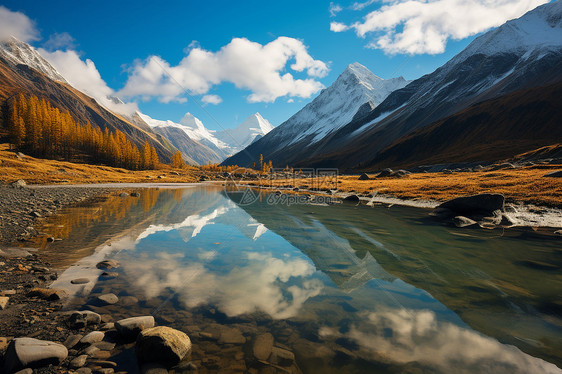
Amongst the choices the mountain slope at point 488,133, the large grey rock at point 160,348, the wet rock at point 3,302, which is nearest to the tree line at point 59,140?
the wet rock at point 3,302

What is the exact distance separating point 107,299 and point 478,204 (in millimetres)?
31490

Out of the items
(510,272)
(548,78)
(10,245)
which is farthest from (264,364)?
(548,78)

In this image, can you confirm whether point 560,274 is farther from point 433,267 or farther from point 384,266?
point 384,266

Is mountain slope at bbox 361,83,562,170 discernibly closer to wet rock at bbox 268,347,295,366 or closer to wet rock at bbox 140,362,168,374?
wet rock at bbox 268,347,295,366

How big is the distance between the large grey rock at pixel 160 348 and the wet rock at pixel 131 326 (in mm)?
725

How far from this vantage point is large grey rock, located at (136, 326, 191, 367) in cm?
603

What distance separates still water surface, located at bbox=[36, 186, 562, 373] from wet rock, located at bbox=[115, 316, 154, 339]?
72cm

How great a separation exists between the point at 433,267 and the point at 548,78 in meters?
227

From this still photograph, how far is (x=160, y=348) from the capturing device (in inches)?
238

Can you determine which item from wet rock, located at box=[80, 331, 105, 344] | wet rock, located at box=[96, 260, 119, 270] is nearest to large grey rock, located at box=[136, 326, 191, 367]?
wet rock, located at box=[80, 331, 105, 344]

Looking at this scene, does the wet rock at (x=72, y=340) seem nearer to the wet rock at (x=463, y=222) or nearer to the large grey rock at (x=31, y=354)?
the large grey rock at (x=31, y=354)

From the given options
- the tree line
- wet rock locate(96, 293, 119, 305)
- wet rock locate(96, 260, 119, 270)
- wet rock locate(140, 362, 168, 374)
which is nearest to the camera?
wet rock locate(140, 362, 168, 374)

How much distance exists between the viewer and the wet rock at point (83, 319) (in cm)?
705

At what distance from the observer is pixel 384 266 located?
45.9 ft
